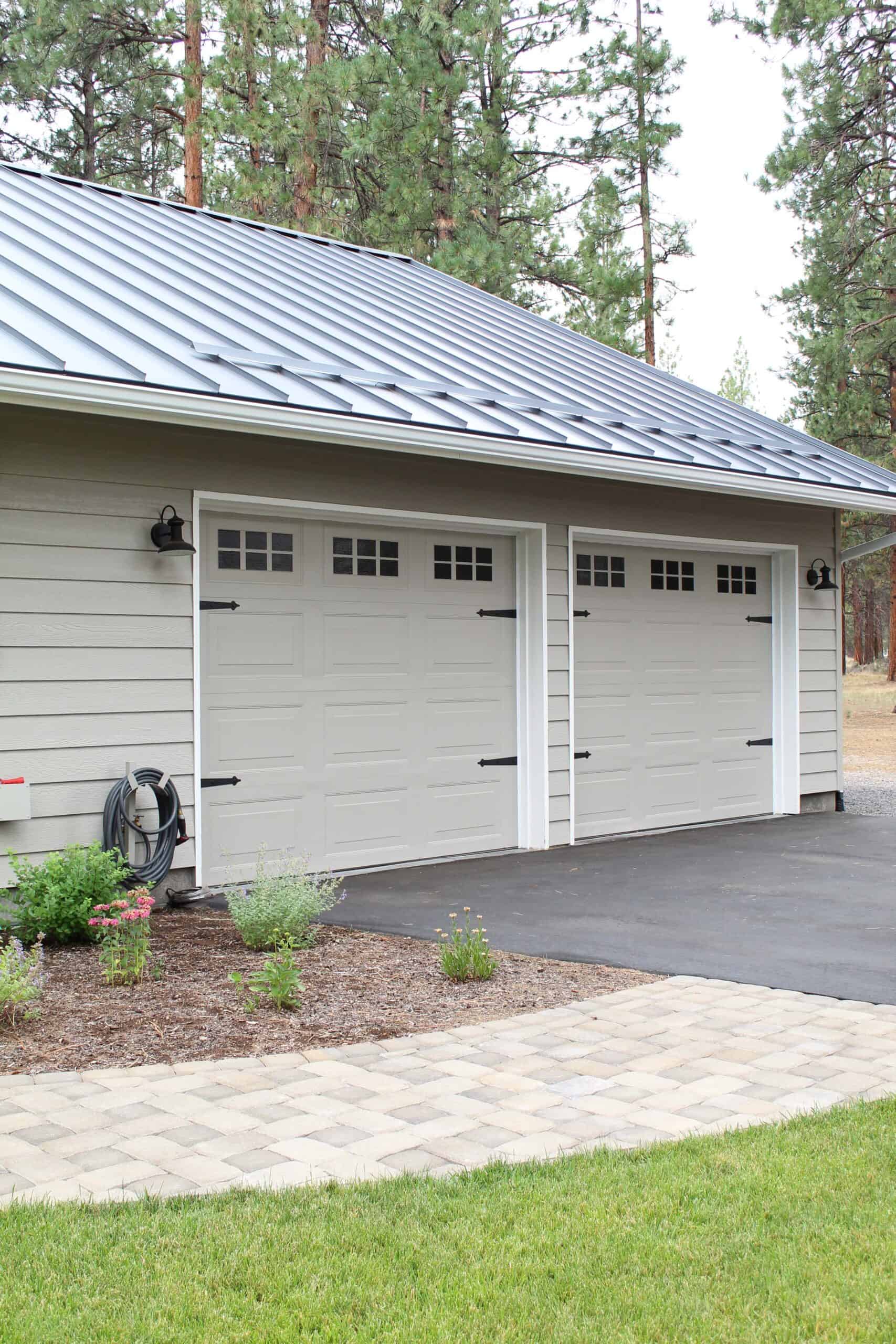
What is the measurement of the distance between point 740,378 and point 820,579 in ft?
75.0

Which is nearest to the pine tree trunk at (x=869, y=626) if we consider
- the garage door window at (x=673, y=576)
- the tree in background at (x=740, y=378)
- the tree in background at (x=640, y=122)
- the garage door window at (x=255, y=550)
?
the tree in background at (x=740, y=378)

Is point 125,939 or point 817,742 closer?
point 125,939

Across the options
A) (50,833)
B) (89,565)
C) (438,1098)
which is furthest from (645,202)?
(438,1098)

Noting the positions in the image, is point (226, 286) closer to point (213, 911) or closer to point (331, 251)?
point (331, 251)

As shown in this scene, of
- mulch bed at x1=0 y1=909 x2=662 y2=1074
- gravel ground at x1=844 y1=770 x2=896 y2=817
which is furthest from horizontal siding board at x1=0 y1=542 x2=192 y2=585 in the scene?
gravel ground at x1=844 y1=770 x2=896 y2=817

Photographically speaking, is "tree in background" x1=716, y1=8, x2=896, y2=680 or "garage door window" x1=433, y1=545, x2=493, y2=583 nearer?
"garage door window" x1=433, y1=545, x2=493, y2=583

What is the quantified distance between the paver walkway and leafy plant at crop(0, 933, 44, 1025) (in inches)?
19.7

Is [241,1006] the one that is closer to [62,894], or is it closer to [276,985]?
[276,985]

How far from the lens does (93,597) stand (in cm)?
621

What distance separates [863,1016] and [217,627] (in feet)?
12.7

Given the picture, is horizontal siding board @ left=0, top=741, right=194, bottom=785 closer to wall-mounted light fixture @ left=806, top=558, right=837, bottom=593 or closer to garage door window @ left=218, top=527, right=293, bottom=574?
garage door window @ left=218, top=527, right=293, bottom=574

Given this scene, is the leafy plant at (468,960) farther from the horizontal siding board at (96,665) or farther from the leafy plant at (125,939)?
the horizontal siding board at (96,665)

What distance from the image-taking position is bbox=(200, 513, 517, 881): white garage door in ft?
22.7

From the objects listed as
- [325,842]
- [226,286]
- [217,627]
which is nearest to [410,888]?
[325,842]
